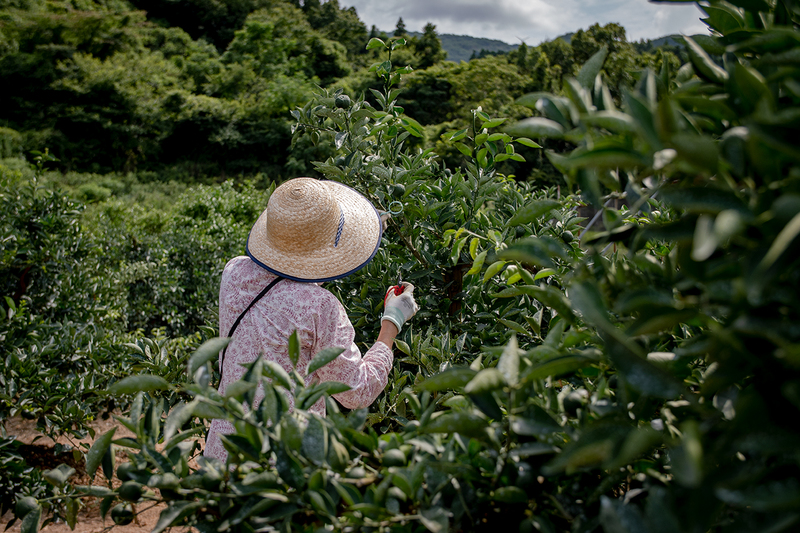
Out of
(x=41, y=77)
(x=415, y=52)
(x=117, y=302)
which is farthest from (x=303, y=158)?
(x=117, y=302)

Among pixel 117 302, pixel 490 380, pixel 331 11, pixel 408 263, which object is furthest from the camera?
pixel 331 11

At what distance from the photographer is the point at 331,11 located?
31.3 meters

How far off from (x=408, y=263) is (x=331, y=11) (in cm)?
3394

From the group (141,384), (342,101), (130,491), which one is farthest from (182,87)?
(130,491)

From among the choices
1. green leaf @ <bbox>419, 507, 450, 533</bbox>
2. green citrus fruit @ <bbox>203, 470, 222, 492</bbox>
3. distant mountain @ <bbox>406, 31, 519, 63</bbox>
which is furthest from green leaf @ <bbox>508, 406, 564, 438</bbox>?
distant mountain @ <bbox>406, 31, 519, 63</bbox>

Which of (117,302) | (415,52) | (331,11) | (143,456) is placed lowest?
(117,302)

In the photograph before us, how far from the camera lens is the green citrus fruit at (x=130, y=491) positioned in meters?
0.61

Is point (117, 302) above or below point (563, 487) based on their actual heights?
below

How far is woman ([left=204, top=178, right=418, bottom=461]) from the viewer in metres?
1.28

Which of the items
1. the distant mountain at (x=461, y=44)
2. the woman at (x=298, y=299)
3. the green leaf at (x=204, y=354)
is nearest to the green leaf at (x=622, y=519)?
the green leaf at (x=204, y=354)

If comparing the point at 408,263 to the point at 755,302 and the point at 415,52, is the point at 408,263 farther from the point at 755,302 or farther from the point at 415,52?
the point at 415,52

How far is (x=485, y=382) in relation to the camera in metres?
0.53

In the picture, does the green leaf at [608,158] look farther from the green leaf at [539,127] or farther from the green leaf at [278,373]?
the green leaf at [278,373]

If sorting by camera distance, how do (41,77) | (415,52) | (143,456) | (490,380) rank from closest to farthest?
(490,380) < (143,456) < (41,77) < (415,52)
